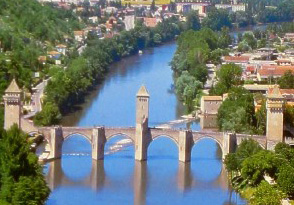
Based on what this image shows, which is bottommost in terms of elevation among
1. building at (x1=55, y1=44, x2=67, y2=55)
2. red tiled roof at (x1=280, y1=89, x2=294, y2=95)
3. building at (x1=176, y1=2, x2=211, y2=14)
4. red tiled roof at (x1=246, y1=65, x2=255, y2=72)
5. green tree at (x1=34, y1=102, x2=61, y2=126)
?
green tree at (x1=34, y1=102, x2=61, y2=126)

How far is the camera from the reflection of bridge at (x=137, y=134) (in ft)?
98.6

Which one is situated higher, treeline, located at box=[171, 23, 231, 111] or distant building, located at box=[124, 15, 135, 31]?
distant building, located at box=[124, 15, 135, 31]

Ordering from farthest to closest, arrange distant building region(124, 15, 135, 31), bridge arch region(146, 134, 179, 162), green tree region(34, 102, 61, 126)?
distant building region(124, 15, 135, 31)
green tree region(34, 102, 61, 126)
bridge arch region(146, 134, 179, 162)

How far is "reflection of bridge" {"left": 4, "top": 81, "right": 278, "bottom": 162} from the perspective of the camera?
3006 centimetres

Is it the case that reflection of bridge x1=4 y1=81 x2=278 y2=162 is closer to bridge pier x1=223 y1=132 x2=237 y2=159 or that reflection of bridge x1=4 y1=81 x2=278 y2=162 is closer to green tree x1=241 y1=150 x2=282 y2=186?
bridge pier x1=223 y1=132 x2=237 y2=159

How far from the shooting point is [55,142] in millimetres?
30188

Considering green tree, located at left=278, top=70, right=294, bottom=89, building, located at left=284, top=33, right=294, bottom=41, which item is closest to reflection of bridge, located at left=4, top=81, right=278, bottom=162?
green tree, located at left=278, top=70, right=294, bottom=89

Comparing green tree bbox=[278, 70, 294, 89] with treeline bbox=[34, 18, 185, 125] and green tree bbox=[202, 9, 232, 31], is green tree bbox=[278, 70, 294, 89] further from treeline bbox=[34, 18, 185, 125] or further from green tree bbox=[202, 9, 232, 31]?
green tree bbox=[202, 9, 232, 31]

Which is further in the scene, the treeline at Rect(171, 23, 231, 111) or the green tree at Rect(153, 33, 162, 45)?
the green tree at Rect(153, 33, 162, 45)

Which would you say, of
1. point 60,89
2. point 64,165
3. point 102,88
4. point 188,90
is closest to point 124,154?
point 64,165

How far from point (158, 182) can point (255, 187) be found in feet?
10.5

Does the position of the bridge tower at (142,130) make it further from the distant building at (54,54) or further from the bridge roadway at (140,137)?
the distant building at (54,54)

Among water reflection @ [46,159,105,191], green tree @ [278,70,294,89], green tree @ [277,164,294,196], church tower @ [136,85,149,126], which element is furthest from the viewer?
green tree @ [278,70,294,89]

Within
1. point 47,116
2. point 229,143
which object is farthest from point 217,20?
point 229,143
